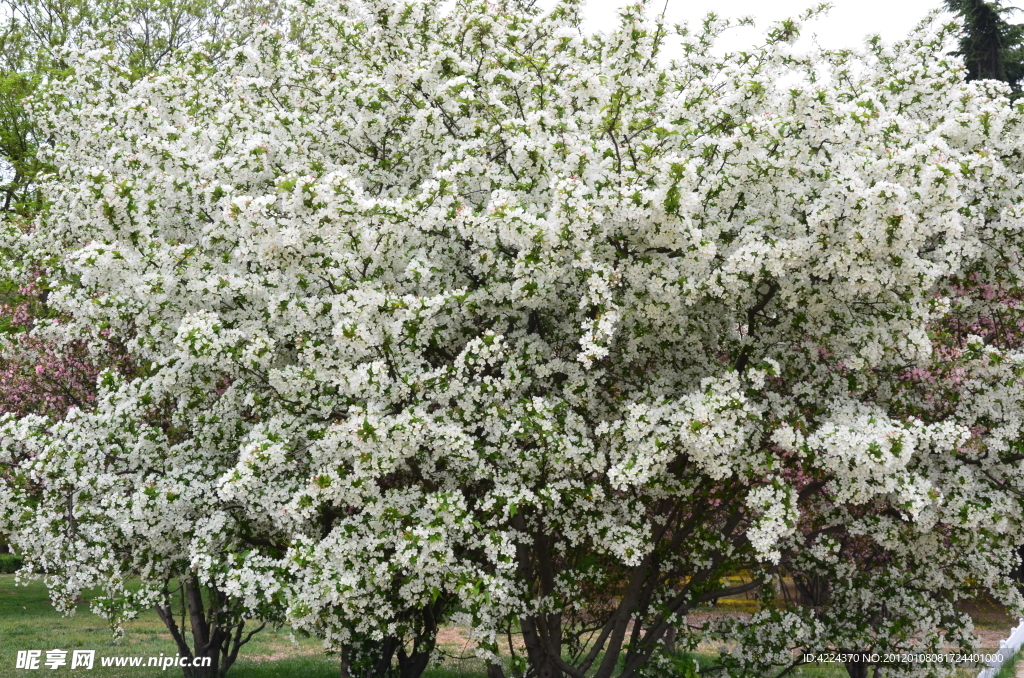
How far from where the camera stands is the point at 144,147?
912 centimetres

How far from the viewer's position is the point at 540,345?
324 inches

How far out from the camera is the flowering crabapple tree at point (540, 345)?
742 cm

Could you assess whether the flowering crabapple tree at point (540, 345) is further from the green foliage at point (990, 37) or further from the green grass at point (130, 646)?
the green foliage at point (990, 37)

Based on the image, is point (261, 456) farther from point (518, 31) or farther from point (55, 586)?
point (518, 31)

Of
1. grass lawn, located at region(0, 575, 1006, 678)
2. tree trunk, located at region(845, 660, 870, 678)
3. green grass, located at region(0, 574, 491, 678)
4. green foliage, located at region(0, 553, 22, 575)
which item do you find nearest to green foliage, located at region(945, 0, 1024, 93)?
grass lawn, located at region(0, 575, 1006, 678)

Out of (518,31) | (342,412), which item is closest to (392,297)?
(342,412)

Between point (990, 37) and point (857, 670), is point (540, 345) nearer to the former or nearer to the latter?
point (857, 670)

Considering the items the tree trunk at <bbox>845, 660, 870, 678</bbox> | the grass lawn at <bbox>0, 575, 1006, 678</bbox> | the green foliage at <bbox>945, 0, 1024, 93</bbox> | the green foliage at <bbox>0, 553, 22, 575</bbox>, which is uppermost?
the green foliage at <bbox>945, 0, 1024, 93</bbox>

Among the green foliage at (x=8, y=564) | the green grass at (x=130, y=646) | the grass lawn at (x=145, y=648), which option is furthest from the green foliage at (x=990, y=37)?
the green foliage at (x=8, y=564)

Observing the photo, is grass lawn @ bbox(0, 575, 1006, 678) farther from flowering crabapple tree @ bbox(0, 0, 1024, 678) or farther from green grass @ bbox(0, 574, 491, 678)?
flowering crabapple tree @ bbox(0, 0, 1024, 678)

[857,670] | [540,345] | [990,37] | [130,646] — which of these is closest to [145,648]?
[130,646]

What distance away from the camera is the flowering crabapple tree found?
7.42 m

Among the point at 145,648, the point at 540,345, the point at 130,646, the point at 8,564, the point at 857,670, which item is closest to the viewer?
the point at 540,345

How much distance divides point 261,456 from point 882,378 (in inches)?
264
